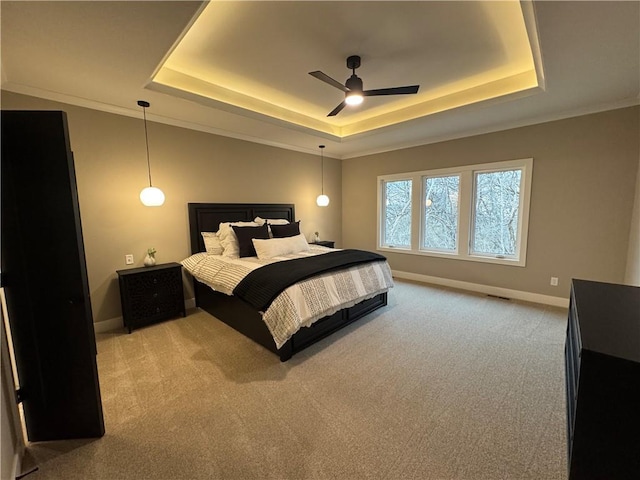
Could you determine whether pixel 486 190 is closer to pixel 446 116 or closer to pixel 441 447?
pixel 446 116

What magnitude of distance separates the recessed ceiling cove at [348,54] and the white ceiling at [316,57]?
0.01m

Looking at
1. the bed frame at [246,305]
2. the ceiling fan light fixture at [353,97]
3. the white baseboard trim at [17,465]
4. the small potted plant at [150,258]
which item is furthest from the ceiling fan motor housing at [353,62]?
the white baseboard trim at [17,465]

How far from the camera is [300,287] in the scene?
2.55 m

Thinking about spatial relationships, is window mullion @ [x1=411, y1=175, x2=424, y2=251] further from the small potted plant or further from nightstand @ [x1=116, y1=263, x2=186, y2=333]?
the small potted plant

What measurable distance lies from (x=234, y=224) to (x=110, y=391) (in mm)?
2345

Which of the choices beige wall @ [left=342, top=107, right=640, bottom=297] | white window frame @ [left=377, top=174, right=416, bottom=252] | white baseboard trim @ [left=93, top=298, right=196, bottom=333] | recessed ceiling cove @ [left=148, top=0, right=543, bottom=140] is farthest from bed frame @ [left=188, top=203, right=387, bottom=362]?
beige wall @ [left=342, top=107, right=640, bottom=297]

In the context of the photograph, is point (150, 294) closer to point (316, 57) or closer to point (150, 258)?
point (150, 258)

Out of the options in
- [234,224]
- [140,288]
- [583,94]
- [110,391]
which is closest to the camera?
[110,391]

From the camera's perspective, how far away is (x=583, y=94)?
290 centimetres

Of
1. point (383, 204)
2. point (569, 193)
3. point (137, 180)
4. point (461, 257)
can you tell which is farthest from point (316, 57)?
point (461, 257)

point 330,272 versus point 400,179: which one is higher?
point 400,179

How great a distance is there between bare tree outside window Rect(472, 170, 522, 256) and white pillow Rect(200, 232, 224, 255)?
401cm

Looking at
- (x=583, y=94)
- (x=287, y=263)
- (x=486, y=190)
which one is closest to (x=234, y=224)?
(x=287, y=263)

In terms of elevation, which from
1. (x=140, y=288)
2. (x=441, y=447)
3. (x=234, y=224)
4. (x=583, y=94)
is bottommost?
(x=441, y=447)
